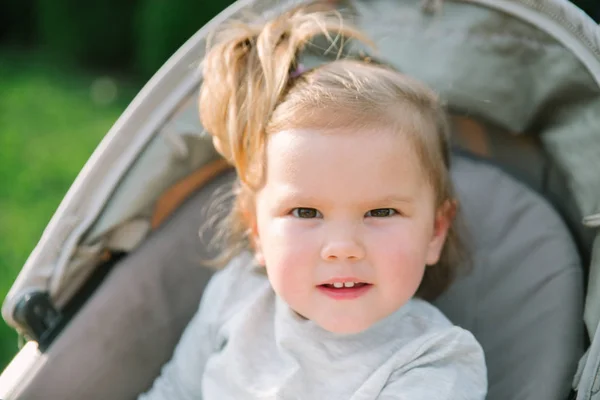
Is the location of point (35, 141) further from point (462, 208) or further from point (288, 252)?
point (288, 252)

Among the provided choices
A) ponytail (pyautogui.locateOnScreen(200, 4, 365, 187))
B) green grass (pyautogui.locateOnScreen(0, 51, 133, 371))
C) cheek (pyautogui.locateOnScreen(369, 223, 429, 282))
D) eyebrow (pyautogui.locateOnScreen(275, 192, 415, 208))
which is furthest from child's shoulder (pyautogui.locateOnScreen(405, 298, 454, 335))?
green grass (pyautogui.locateOnScreen(0, 51, 133, 371))

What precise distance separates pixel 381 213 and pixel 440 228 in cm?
18

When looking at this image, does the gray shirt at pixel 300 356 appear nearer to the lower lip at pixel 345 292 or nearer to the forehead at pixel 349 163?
the lower lip at pixel 345 292

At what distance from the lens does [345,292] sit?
1295mm

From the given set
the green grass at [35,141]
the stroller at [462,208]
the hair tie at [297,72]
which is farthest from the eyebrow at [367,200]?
the green grass at [35,141]

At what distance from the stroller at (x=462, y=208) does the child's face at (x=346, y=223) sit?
29cm

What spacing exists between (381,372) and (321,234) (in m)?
0.24

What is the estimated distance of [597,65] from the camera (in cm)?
143

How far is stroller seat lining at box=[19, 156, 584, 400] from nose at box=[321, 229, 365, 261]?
1.22ft

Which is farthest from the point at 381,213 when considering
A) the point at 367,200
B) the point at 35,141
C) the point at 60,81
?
the point at 60,81

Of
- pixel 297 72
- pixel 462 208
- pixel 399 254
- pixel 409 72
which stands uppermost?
pixel 297 72

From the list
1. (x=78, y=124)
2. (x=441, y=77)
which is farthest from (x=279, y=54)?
(x=78, y=124)

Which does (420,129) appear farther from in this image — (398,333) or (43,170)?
(43,170)

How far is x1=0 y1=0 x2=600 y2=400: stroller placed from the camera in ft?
4.81
